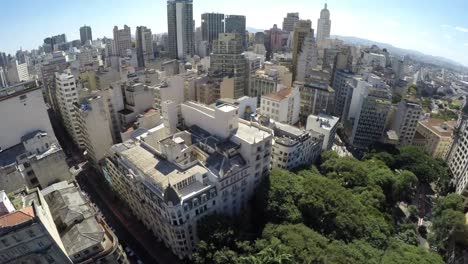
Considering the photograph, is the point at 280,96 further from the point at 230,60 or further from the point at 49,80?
the point at 49,80

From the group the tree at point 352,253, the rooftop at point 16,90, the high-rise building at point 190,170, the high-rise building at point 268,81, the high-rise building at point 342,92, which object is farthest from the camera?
Answer: the high-rise building at point 268,81

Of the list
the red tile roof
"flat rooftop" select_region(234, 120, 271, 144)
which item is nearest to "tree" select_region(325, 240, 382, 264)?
"flat rooftop" select_region(234, 120, 271, 144)

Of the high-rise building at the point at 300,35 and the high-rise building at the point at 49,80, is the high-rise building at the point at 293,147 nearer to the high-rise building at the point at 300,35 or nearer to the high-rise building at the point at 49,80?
the high-rise building at the point at 300,35

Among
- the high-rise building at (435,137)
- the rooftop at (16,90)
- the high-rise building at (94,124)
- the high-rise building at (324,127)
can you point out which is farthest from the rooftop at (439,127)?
the rooftop at (16,90)

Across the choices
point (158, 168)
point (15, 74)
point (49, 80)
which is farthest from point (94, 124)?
point (15, 74)

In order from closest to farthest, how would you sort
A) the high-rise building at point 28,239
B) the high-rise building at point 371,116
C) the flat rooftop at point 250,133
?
the high-rise building at point 28,239 → the flat rooftop at point 250,133 → the high-rise building at point 371,116

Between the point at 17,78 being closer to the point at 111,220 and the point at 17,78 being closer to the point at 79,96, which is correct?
the point at 79,96
